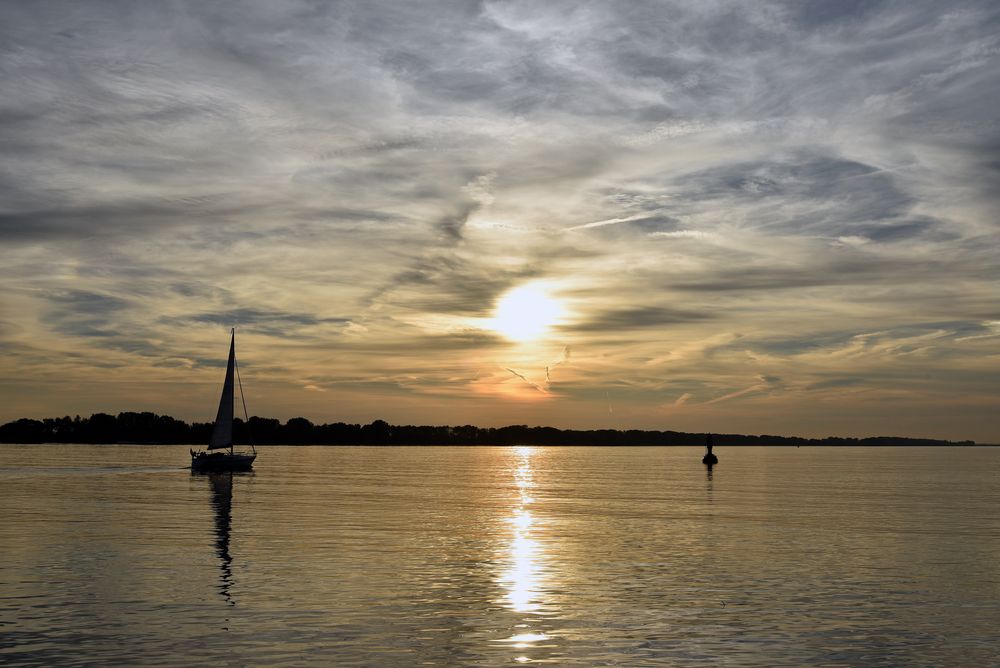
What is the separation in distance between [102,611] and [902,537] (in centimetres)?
4916

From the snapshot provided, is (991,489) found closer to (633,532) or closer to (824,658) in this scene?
(633,532)

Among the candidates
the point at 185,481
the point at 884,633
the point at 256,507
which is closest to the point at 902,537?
the point at 884,633

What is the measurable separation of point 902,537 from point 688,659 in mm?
40253

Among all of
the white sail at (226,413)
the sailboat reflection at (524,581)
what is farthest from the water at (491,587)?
the white sail at (226,413)

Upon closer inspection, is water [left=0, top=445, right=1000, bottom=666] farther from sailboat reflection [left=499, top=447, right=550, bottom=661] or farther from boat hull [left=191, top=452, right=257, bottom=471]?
boat hull [left=191, top=452, right=257, bottom=471]

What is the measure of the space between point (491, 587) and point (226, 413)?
3899 inches

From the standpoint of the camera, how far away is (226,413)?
129625 mm

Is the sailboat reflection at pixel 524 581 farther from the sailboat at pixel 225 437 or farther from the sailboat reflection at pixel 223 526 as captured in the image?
the sailboat at pixel 225 437

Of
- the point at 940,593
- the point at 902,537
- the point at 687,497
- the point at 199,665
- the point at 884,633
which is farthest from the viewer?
the point at 687,497

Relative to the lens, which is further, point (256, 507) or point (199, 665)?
point (256, 507)

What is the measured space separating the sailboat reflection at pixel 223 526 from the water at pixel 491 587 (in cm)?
25

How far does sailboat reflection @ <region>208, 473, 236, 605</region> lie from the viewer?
37906mm

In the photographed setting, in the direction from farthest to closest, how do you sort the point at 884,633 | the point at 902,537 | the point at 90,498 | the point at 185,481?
the point at 185,481 < the point at 90,498 < the point at 902,537 < the point at 884,633

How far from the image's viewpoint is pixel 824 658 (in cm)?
2648
